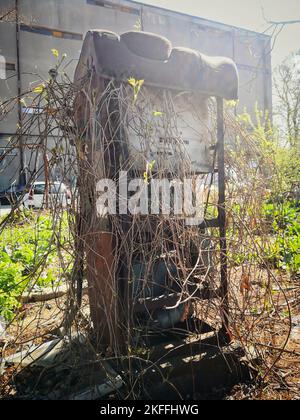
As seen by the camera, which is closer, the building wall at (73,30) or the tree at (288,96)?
the tree at (288,96)

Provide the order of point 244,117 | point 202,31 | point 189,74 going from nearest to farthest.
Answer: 1. point 189,74
2. point 244,117
3. point 202,31

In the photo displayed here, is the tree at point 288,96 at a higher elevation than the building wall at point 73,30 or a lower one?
lower

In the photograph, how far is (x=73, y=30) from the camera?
16.8 m

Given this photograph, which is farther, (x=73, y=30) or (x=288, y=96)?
(x=73, y=30)

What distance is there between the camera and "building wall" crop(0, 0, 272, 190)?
15430 mm

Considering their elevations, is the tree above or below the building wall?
below

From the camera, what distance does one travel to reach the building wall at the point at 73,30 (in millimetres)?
15430

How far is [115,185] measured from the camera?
6.30ft

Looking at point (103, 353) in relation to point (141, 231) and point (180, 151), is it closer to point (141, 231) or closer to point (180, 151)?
point (141, 231)

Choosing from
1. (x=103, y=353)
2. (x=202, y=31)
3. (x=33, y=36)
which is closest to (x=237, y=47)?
(x=202, y=31)

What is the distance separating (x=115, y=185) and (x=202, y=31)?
68.6 feet

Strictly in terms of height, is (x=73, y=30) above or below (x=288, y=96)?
above

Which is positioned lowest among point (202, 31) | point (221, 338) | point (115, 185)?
point (221, 338)

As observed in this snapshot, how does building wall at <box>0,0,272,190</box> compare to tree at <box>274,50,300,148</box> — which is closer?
tree at <box>274,50,300,148</box>
